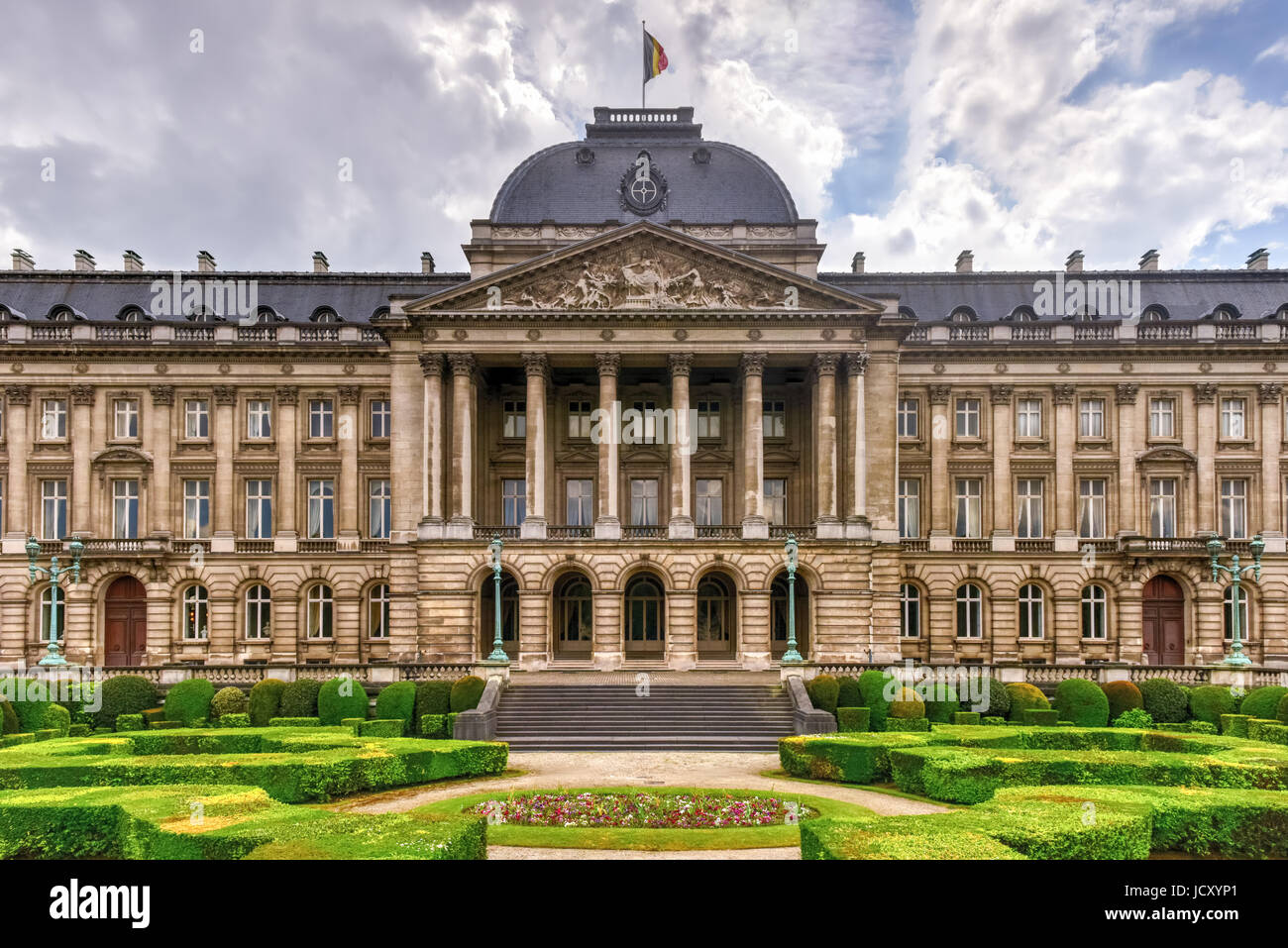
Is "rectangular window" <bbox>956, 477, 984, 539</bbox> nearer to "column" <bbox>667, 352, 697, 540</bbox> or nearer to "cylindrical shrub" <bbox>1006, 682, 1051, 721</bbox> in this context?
"column" <bbox>667, 352, 697, 540</bbox>

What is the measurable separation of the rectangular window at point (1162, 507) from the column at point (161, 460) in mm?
53113

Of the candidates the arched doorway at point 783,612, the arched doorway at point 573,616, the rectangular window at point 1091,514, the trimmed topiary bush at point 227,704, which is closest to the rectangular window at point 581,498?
the arched doorway at point 573,616

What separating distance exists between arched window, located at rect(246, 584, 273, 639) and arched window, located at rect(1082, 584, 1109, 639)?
43716mm

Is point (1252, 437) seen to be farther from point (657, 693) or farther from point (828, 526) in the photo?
point (657, 693)

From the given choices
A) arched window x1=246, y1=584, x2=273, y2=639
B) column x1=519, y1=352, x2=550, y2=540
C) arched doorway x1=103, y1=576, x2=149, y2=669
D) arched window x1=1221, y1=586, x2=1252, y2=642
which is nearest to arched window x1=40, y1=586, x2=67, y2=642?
arched doorway x1=103, y1=576, x2=149, y2=669

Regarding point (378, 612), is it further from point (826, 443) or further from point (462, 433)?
point (826, 443)

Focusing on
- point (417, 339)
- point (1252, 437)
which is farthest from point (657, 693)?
point (1252, 437)

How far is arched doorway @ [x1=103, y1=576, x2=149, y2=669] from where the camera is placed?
5159 cm

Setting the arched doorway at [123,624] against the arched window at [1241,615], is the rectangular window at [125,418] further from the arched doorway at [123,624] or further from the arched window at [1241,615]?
the arched window at [1241,615]

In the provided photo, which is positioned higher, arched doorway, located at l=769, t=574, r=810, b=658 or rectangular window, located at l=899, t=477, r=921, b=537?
rectangular window, located at l=899, t=477, r=921, b=537

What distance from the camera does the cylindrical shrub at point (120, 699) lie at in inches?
1330

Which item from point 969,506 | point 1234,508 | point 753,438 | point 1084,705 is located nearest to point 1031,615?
point 969,506

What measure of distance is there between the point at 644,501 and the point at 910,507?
48.2ft

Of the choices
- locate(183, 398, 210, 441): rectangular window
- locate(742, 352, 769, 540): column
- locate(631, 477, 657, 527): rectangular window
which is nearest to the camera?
locate(742, 352, 769, 540): column
